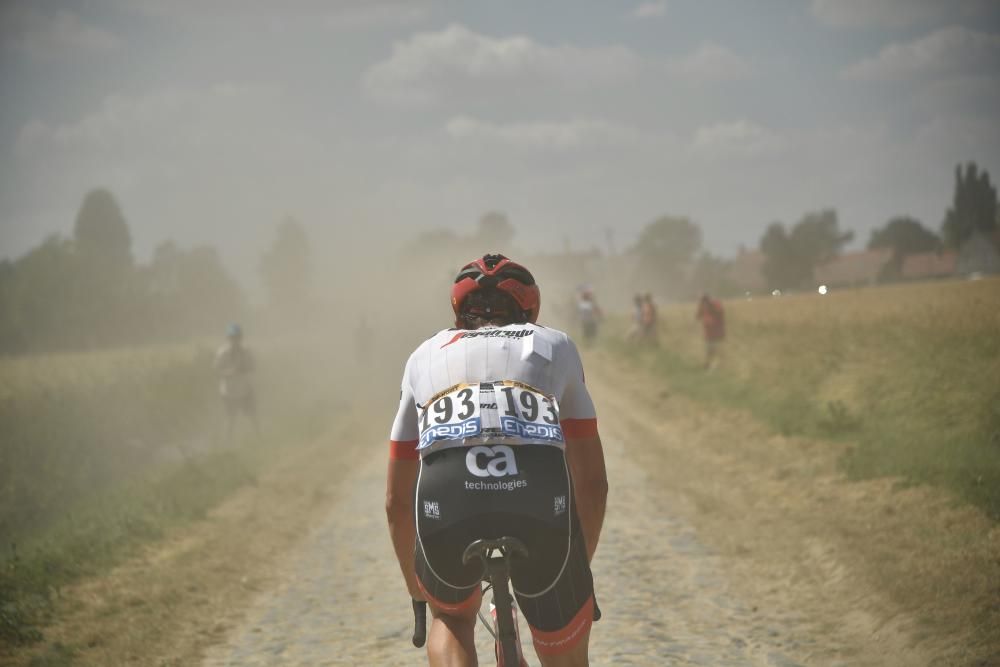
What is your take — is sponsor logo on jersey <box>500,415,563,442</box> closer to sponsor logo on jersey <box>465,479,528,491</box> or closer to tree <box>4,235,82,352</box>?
sponsor logo on jersey <box>465,479,528,491</box>

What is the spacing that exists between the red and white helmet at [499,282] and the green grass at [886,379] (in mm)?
6148

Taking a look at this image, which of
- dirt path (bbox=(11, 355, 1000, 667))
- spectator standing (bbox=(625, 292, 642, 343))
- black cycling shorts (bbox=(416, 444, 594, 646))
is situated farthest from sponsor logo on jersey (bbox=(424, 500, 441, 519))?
spectator standing (bbox=(625, 292, 642, 343))

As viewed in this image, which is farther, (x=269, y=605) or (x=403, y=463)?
(x=269, y=605)

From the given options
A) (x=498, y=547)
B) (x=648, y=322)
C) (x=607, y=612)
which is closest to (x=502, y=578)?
(x=498, y=547)

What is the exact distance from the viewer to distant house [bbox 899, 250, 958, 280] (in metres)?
22.6

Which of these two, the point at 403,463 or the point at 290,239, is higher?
the point at 290,239

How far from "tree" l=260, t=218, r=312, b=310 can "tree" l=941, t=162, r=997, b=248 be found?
282 ft

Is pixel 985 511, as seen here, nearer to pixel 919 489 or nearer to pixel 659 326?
pixel 919 489

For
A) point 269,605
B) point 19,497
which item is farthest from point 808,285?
point 269,605

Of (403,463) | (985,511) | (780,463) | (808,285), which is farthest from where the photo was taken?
(808,285)

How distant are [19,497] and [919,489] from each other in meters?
11.5

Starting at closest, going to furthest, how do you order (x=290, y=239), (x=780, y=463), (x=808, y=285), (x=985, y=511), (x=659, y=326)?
(x=985, y=511)
(x=780, y=463)
(x=808, y=285)
(x=659, y=326)
(x=290, y=239)

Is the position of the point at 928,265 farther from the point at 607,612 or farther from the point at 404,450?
the point at 404,450

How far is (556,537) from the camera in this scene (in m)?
2.93
